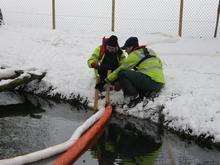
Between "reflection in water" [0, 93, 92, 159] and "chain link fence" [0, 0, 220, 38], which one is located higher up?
"chain link fence" [0, 0, 220, 38]

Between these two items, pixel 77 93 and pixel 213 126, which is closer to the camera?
pixel 213 126

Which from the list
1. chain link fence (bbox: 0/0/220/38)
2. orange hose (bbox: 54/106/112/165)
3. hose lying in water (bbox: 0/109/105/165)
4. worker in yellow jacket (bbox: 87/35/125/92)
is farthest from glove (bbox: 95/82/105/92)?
chain link fence (bbox: 0/0/220/38)

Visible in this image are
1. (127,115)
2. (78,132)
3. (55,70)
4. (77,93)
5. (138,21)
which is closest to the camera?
(78,132)

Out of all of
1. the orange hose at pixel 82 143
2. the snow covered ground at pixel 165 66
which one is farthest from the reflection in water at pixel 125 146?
the snow covered ground at pixel 165 66

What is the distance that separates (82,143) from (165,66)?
504cm

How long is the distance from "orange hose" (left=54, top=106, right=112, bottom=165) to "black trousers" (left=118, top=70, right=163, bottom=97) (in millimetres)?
571

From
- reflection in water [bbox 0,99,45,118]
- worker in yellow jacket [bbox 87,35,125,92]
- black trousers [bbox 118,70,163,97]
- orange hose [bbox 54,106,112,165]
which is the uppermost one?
worker in yellow jacket [bbox 87,35,125,92]

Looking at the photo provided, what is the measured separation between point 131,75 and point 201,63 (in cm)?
375

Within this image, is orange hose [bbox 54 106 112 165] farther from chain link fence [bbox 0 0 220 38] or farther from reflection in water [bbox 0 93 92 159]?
chain link fence [bbox 0 0 220 38]

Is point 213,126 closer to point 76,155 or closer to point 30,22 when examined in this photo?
point 76,155

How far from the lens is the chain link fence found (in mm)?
21141

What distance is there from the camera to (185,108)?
9.34m

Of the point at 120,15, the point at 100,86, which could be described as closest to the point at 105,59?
the point at 100,86

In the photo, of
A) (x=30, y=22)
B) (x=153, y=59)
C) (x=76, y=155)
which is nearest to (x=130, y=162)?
(x=76, y=155)
